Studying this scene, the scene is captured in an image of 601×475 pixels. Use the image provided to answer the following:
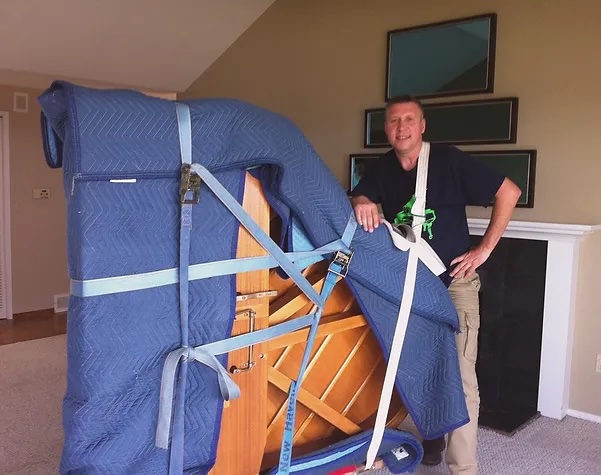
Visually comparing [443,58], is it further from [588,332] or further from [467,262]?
[467,262]

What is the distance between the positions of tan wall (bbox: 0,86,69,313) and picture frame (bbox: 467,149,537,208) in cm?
393

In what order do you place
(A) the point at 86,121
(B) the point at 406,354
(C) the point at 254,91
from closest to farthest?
(A) the point at 86,121, (B) the point at 406,354, (C) the point at 254,91

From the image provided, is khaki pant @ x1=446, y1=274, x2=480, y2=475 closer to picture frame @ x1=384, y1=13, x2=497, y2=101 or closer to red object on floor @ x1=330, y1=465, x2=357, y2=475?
red object on floor @ x1=330, y1=465, x2=357, y2=475

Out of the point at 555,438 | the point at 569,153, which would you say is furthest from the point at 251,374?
the point at 569,153

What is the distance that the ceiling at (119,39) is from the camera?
4062 millimetres

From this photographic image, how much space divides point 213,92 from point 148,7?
97 centimetres

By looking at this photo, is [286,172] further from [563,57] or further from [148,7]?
[148,7]

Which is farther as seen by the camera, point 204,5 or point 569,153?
point 204,5

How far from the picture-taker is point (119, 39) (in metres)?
4.44

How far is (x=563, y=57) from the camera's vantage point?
10.5 ft

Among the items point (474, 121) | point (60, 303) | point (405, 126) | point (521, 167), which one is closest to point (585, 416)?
point (521, 167)

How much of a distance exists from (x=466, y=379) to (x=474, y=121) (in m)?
1.85

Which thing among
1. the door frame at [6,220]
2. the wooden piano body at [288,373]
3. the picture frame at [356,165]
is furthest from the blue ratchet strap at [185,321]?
the door frame at [6,220]

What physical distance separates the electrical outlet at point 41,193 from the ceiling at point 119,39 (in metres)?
0.93
